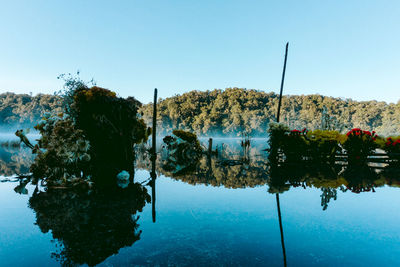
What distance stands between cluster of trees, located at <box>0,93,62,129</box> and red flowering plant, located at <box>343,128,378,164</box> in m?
136

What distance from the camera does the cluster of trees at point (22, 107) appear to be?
399 ft

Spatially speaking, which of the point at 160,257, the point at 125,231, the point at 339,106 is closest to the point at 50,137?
the point at 125,231

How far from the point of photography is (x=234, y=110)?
116812mm

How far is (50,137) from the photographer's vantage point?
7660mm

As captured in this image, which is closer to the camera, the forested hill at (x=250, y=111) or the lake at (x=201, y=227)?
the lake at (x=201, y=227)

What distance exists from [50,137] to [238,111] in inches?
4375

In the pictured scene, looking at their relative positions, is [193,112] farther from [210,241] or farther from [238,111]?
[210,241]

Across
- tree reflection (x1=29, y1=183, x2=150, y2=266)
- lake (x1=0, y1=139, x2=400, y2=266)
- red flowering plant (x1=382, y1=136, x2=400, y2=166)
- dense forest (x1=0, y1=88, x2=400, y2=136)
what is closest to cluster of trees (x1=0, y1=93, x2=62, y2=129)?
dense forest (x1=0, y1=88, x2=400, y2=136)

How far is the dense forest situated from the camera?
355ft

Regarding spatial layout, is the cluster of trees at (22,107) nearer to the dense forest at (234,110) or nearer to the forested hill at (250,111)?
the dense forest at (234,110)

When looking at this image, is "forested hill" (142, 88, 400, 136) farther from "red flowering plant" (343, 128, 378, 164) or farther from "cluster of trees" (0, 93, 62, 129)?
"red flowering plant" (343, 128, 378, 164)

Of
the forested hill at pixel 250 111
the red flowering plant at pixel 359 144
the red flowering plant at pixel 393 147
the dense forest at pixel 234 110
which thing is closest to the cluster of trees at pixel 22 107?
the dense forest at pixel 234 110

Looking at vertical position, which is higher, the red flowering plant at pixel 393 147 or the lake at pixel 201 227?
the red flowering plant at pixel 393 147

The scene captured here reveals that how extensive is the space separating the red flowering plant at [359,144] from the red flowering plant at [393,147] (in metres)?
1.03
